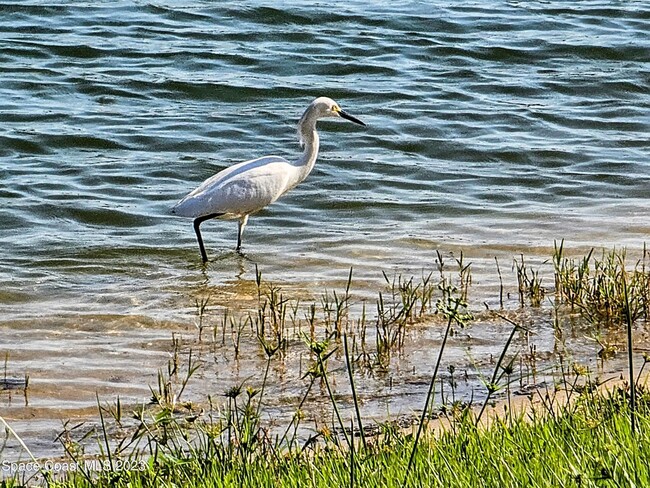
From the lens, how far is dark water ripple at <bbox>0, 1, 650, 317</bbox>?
9094mm

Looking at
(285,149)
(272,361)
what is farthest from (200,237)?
(285,149)

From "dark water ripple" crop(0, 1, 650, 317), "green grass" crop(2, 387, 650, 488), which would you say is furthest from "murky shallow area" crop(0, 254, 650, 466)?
"green grass" crop(2, 387, 650, 488)

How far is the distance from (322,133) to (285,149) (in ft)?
2.14

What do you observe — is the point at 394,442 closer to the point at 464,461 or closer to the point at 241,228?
the point at 464,461

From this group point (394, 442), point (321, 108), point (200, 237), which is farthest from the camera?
point (321, 108)

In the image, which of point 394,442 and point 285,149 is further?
point 285,149

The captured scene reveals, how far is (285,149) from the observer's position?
40.6 feet

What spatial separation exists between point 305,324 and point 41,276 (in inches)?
92.5

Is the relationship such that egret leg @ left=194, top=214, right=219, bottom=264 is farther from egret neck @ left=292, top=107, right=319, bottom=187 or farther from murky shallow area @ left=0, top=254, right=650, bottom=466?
murky shallow area @ left=0, top=254, right=650, bottom=466

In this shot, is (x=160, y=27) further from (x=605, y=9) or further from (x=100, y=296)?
(x=100, y=296)

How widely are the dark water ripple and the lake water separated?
0.03 meters

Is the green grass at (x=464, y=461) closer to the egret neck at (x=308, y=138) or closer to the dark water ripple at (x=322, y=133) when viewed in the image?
the dark water ripple at (x=322, y=133)

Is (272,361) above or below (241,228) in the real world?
below

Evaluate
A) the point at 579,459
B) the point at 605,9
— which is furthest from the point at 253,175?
the point at 605,9
